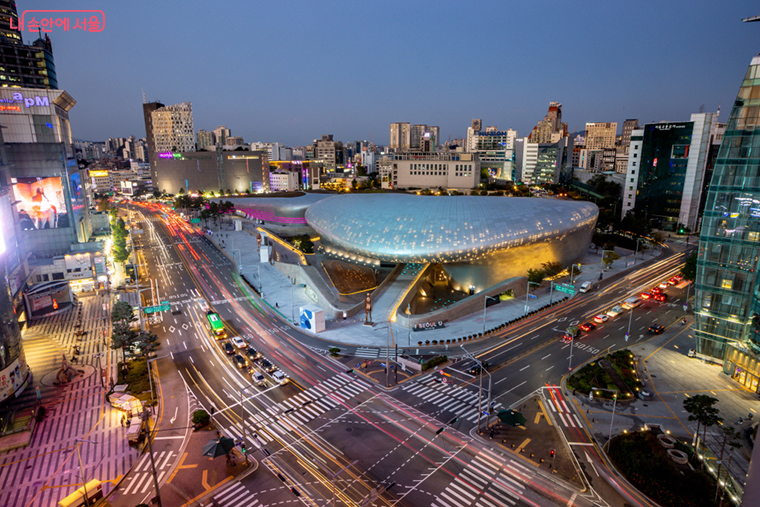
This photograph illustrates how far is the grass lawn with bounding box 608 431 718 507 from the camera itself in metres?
28.1

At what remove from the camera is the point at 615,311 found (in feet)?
206

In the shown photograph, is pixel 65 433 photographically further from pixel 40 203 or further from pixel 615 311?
pixel 615 311

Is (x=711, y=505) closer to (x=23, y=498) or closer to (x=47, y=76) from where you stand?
(x=23, y=498)

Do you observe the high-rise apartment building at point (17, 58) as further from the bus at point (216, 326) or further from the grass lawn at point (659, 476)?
the grass lawn at point (659, 476)

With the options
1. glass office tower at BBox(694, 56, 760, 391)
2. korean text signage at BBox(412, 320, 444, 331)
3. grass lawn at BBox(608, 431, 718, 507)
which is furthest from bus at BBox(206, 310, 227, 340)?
glass office tower at BBox(694, 56, 760, 391)

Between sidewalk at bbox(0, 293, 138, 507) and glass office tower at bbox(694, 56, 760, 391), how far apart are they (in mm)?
59631

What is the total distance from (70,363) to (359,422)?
37229 mm

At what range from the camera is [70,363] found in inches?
1935

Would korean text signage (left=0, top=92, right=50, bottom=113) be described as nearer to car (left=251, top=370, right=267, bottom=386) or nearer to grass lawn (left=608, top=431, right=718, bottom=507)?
car (left=251, top=370, right=267, bottom=386)

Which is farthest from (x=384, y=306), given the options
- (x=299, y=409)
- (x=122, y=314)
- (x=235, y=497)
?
(x=235, y=497)

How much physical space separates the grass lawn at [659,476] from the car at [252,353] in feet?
124

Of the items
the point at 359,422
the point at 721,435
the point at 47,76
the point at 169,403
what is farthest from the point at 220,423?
the point at 47,76

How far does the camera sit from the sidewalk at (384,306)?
5591 centimetres

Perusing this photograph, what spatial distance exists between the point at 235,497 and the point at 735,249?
175ft
